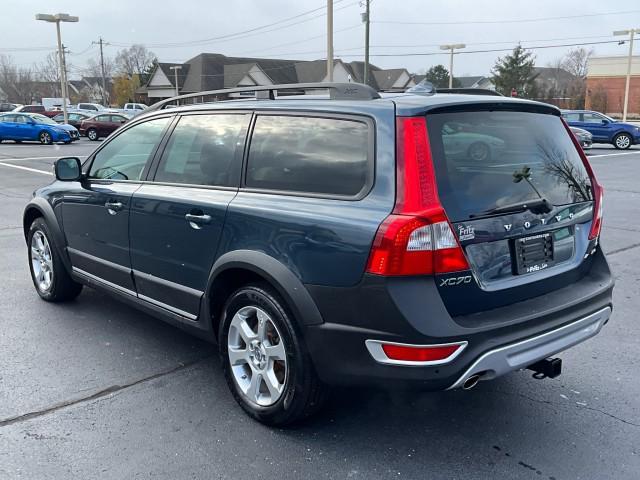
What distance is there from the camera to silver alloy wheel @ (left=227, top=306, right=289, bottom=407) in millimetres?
3203

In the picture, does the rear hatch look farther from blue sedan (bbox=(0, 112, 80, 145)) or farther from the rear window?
blue sedan (bbox=(0, 112, 80, 145))

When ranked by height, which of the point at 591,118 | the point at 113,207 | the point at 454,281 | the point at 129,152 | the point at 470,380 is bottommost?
the point at 470,380

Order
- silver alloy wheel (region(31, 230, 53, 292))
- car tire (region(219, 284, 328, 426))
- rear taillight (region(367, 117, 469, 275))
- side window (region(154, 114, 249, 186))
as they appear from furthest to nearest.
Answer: silver alloy wheel (region(31, 230, 53, 292))
side window (region(154, 114, 249, 186))
car tire (region(219, 284, 328, 426))
rear taillight (region(367, 117, 469, 275))

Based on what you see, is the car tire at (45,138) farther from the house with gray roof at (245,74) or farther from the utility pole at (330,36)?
the house with gray roof at (245,74)

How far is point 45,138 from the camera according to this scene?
27828mm

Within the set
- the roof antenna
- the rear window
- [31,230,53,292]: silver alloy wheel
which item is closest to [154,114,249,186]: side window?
the roof antenna

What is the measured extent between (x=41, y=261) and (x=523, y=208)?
4.27 metres

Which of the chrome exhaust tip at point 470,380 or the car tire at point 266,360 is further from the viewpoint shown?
the car tire at point 266,360

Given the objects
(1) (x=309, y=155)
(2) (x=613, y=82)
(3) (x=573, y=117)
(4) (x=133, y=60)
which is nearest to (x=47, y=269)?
(1) (x=309, y=155)

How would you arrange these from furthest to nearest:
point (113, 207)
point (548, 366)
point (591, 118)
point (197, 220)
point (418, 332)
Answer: point (591, 118), point (113, 207), point (197, 220), point (548, 366), point (418, 332)

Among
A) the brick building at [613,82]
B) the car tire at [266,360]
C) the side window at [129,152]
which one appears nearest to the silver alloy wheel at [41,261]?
the side window at [129,152]

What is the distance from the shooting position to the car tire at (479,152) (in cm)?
295

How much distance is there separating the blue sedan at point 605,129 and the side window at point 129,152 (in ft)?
81.2

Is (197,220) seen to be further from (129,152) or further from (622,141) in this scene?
(622,141)
